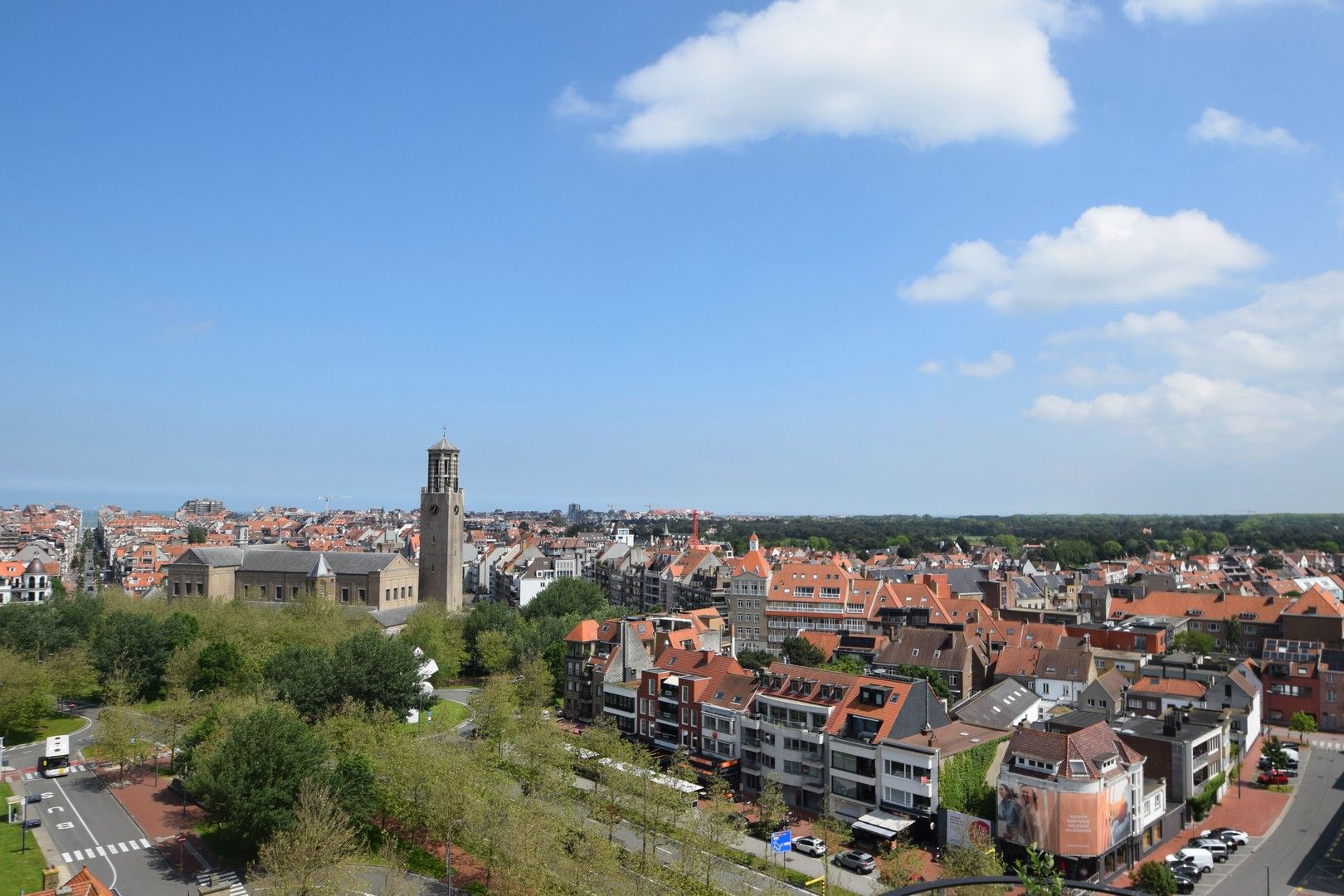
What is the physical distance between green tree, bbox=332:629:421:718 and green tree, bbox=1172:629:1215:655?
64143 millimetres

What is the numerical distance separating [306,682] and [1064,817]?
43.8 metres

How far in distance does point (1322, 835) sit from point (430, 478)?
266 feet

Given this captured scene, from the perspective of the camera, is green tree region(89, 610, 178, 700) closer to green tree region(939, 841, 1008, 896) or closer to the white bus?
the white bus

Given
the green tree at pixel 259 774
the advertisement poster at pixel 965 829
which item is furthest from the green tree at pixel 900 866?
the green tree at pixel 259 774

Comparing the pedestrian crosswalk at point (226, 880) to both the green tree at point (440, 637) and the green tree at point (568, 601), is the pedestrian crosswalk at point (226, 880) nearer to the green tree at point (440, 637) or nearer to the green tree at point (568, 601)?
the green tree at point (440, 637)

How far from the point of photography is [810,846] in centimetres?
4172

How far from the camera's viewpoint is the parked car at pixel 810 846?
41469 millimetres

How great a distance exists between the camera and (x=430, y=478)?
321 feet

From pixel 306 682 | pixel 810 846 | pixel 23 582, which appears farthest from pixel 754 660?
pixel 23 582

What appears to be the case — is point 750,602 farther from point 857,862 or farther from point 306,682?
point 857,862

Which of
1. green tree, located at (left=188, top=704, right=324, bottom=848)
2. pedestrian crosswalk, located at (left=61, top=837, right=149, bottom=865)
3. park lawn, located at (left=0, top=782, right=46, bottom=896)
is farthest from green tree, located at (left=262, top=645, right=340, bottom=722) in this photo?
park lawn, located at (left=0, top=782, right=46, bottom=896)

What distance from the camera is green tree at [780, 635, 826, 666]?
68062 millimetres

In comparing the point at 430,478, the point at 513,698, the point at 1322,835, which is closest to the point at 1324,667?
the point at 1322,835

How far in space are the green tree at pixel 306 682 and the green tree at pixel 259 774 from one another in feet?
46.3
